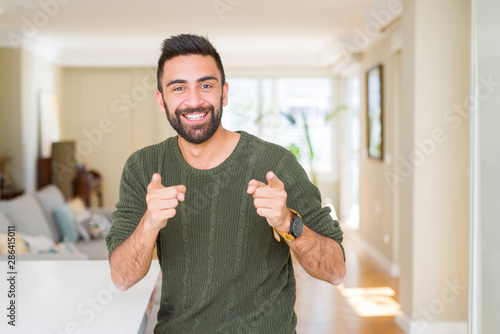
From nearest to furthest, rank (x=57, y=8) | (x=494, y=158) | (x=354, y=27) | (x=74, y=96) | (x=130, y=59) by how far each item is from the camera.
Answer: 1. (x=494, y=158)
2. (x=57, y=8)
3. (x=354, y=27)
4. (x=130, y=59)
5. (x=74, y=96)

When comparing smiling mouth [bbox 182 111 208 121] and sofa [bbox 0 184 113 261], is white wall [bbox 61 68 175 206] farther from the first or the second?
smiling mouth [bbox 182 111 208 121]

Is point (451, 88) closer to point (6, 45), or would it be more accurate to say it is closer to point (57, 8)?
point (57, 8)

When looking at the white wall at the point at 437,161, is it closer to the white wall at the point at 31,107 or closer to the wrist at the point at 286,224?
the wrist at the point at 286,224

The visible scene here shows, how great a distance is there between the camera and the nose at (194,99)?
1.35 metres

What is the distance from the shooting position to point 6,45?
6.58 metres

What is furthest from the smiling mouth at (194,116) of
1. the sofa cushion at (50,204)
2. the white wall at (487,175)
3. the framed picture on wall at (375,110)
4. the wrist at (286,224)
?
the framed picture on wall at (375,110)

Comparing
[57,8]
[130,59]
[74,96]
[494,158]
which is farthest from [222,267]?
[74,96]

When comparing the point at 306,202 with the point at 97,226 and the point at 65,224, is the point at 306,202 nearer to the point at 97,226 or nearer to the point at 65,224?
the point at 65,224

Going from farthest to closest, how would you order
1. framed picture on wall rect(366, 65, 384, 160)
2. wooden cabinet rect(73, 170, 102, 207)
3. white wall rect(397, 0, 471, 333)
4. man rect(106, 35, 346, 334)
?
wooden cabinet rect(73, 170, 102, 207)
framed picture on wall rect(366, 65, 384, 160)
white wall rect(397, 0, 471, 333)
man rect(106, 35, 346, 334)

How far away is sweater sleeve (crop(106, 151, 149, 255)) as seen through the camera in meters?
1.38

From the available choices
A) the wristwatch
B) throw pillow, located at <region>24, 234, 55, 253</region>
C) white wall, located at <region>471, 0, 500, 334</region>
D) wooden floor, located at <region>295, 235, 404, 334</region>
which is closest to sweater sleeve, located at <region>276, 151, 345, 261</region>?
the wristwatch

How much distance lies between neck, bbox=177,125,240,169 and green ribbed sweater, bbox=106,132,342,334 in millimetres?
19

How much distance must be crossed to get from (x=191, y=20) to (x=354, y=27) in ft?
5.87

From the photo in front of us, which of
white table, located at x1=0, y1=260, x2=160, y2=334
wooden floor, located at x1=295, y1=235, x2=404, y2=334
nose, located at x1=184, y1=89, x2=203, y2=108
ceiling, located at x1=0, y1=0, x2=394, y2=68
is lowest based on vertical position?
wooden floor, located at x1=295, y1=235, x2=404, y2=334
